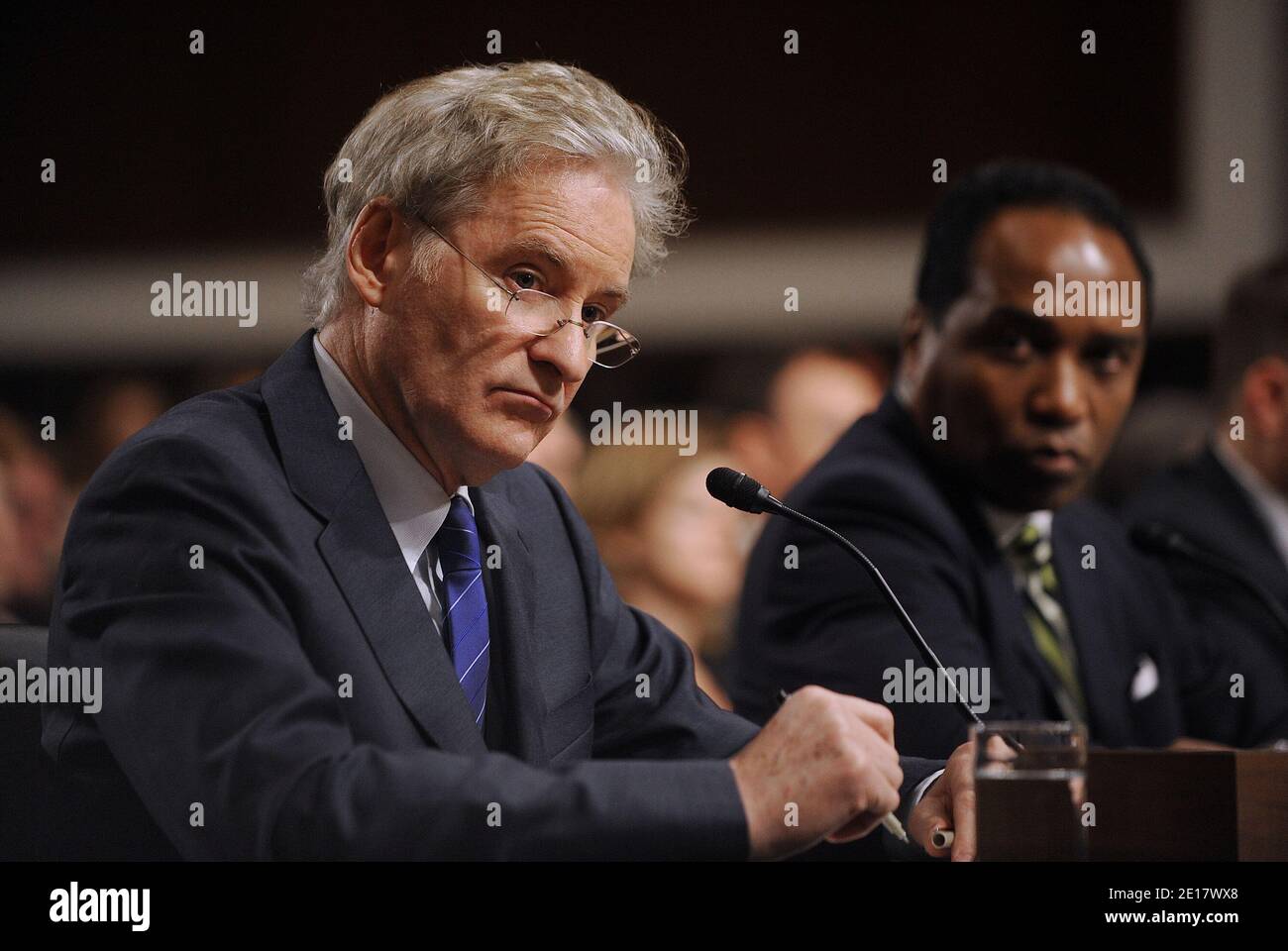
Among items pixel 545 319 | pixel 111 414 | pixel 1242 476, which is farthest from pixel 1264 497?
pixel 111 414

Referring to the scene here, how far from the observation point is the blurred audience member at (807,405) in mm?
3268

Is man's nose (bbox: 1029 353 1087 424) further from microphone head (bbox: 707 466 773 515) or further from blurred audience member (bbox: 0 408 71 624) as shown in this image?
blurred audience member (bbox: 0 408 71 624)

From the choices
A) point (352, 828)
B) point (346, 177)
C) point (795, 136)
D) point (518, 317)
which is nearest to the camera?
point (352, 828)

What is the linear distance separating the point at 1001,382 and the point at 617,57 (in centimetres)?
93

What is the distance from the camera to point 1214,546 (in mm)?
3539

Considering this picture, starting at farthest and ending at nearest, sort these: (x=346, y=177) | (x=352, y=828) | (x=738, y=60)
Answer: (x=738, y=60)
(x=346, y=177)
(x=352, y=828)

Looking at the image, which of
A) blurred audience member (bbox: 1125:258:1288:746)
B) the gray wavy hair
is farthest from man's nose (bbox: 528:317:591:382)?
blurred audience member (bbox: 1125:258:1288:746)

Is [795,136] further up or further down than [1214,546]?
further up

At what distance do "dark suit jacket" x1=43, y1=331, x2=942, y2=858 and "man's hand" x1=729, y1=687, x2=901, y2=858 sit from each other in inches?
1.3

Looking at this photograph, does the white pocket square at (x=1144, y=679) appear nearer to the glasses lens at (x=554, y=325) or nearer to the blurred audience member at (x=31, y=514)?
the glasses lens at (x=554, y=325)

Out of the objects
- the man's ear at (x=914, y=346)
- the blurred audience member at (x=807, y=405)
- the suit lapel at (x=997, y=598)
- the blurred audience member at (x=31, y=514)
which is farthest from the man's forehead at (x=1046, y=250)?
the blurred audience member at (x=31, y=514)

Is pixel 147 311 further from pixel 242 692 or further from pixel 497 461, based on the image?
pixel 242 692
